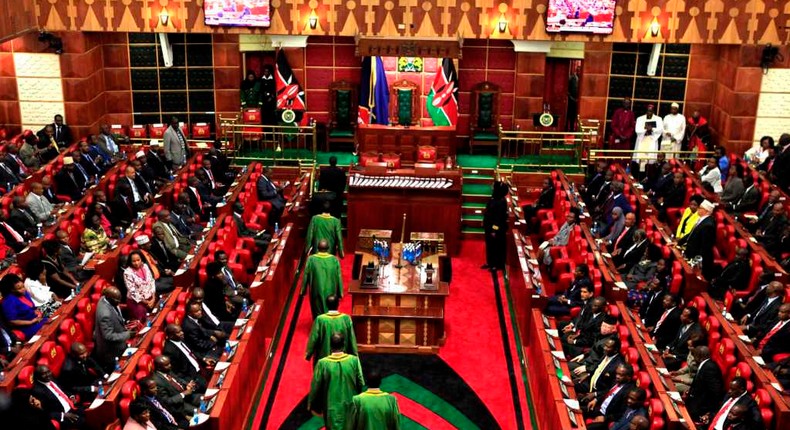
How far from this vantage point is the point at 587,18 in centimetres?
1552

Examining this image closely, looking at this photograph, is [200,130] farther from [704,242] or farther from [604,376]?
[604,376]

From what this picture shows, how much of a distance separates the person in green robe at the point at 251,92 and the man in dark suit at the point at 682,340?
1037 centimetres

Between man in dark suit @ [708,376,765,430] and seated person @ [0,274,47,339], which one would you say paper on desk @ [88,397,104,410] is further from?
man in dark suit @ [708,376,765,430]

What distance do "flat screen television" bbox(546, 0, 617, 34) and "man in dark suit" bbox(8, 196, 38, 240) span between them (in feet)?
29.0

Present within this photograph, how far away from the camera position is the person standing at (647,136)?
54.5 ft

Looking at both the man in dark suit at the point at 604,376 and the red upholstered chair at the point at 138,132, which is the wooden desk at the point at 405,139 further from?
the man in dark suit at the point at 604,376

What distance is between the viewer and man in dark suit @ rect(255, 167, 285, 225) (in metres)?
14.4

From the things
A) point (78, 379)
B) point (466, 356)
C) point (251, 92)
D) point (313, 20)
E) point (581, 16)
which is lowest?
point (466, 356)

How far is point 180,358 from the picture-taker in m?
9.15

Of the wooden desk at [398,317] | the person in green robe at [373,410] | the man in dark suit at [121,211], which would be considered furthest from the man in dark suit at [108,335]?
the man in dark suit at [121,211]

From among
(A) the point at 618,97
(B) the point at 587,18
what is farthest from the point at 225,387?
(A) the point at 618,97

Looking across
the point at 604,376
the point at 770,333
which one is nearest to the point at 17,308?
the point at 604,376

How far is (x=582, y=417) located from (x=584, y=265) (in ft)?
9.82

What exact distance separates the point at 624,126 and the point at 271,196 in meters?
6.86
